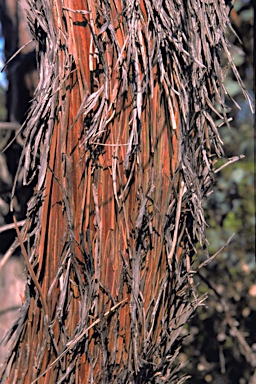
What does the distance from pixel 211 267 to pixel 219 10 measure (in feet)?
5.92

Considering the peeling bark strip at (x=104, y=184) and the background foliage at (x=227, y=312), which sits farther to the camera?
the background foliage at (x=227, y=312)

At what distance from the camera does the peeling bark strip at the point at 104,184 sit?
1.22 meters

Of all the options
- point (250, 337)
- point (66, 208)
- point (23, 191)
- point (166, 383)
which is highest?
point (66, 208)

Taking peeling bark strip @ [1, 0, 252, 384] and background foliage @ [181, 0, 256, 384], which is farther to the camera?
background foliage @ [181, 0, 256, 384]

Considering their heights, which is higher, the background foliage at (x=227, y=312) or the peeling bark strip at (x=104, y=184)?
the peeling bark strip at (x=104, y=184)

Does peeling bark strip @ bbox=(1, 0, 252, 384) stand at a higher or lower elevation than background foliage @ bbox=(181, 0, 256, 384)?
higher

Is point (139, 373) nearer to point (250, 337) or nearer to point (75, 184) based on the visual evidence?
point (75, 184)

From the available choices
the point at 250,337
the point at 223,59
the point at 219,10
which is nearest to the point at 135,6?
the point at 219,10

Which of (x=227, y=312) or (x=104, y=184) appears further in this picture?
(x=227, y=312)

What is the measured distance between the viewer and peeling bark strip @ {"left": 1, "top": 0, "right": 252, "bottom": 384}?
1.22m

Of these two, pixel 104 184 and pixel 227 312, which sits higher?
pixel 104 184

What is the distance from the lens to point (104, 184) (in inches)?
49.1

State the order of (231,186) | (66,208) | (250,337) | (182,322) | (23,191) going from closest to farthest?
(66,208)
(182,322)
(23,191)
(250,337)
(231,186)

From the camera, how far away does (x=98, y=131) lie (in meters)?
1.21
